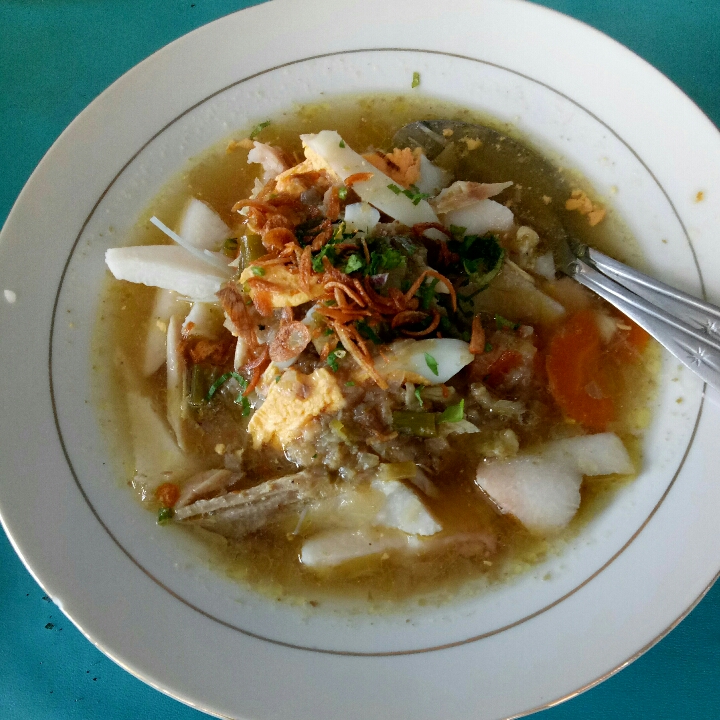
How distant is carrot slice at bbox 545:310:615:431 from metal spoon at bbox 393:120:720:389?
A: 142 millimetres

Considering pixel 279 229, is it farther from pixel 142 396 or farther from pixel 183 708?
pixel 183 708

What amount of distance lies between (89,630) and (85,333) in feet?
3.17

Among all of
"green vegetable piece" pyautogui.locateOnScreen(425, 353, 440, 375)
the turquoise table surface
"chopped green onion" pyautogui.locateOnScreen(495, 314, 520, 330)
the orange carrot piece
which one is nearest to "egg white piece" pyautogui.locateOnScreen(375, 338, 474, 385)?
"green vegetable piece" pyautogui.locateOnScreen(425, 353, 440, 375)

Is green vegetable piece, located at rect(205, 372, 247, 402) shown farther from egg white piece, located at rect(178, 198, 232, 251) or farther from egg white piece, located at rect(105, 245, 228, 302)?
egg white piece, located at rect(178, 198, 232, 251)

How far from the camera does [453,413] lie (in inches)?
70.6

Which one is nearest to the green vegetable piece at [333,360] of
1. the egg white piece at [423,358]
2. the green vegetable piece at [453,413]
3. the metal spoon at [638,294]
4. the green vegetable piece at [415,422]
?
the egg white piece at [423,358]

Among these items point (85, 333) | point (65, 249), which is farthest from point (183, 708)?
point (65, 249)

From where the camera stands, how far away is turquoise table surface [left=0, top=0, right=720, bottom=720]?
6.03 feet

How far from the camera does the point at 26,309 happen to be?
1.83 meters

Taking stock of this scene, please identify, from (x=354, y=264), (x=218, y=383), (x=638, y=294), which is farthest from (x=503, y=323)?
(x=218, y=383)

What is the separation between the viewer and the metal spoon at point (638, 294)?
67.9 inches

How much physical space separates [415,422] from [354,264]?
540 mm

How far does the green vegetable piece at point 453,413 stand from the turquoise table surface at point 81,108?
82 centimetres

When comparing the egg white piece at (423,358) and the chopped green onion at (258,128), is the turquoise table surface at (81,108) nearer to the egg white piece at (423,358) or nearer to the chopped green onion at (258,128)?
the chopped green onion at (258,128)
